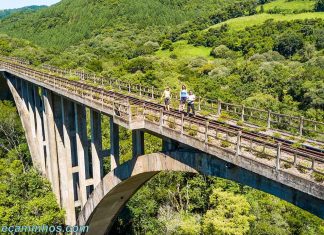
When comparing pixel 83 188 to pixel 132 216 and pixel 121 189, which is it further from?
pixel 132 216

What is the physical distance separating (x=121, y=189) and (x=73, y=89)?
8737mm

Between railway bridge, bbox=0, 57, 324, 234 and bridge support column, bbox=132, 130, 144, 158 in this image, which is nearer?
railway bridge, bbox=0, 57, 324, 234

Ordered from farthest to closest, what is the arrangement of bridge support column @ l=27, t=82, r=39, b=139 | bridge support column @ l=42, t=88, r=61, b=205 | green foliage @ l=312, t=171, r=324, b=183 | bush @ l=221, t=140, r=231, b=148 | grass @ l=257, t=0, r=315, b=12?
grass @ l=257, t=0, r=315, b=12 → bridge support column @ l=27, t=82, r=39, b=139 → bridge support column @ l=42, t=88, r=61, b=205 → bush @ l=221, t=140, r=231, b=148 → green foliage @ l=312, t=171, r=324, b=183

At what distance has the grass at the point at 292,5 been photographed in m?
152

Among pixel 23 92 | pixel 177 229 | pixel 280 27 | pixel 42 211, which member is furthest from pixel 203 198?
pixel 280 27

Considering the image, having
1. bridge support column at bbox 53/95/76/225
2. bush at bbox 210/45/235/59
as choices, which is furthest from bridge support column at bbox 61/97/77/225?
bush at bbox 210/45/235/59

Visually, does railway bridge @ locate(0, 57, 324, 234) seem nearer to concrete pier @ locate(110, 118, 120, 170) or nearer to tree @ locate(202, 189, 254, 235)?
concrete pier @ locate(110, 118, 120, 170)

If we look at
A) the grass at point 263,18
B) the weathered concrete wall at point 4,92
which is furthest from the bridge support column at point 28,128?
the grass at point 263,18

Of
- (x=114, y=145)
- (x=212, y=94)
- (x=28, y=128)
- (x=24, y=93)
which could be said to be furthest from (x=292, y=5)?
(x=114, y=145)

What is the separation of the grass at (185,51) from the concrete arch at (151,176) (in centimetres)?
9926

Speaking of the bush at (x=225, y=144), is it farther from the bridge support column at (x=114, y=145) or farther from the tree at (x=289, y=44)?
the tree at (x=289, y=44)

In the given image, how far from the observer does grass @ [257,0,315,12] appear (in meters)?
152

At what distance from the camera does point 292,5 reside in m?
160

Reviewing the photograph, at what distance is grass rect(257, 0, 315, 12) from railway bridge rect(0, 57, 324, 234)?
138 metres
